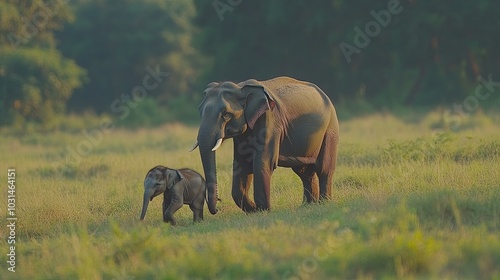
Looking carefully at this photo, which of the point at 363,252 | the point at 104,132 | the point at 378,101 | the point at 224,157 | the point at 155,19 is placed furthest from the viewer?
the point at 155,19

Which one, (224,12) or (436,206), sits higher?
(224,12)

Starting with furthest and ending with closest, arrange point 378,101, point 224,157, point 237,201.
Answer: point 378,101 → point 224,157 → point 237,201

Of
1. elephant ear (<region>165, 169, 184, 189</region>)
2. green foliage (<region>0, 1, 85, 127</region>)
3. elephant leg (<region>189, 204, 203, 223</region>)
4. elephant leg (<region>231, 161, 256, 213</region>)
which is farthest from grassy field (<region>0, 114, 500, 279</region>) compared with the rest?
green foliage (<region>0, 1, 85, 127</region>)

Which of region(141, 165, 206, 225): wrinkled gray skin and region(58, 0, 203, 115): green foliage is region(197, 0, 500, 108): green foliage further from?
region(141, 165, 206, 225): wrinkled gray skin

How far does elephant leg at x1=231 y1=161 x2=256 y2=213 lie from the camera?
1128cm

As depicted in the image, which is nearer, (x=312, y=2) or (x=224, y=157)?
(x=224, y=157)

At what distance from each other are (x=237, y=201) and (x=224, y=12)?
25.6 m

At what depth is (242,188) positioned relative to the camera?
11.3 metres

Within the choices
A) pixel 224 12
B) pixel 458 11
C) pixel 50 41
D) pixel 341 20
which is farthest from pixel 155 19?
pixel 458 11

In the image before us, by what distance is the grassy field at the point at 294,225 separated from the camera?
770 cm

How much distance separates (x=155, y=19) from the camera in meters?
51.8

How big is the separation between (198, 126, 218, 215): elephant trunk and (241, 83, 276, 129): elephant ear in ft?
1.92

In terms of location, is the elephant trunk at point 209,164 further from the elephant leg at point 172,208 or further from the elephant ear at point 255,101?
the elephant ear at point 255,101

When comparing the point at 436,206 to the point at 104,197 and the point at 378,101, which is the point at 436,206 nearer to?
the point at 104,197
